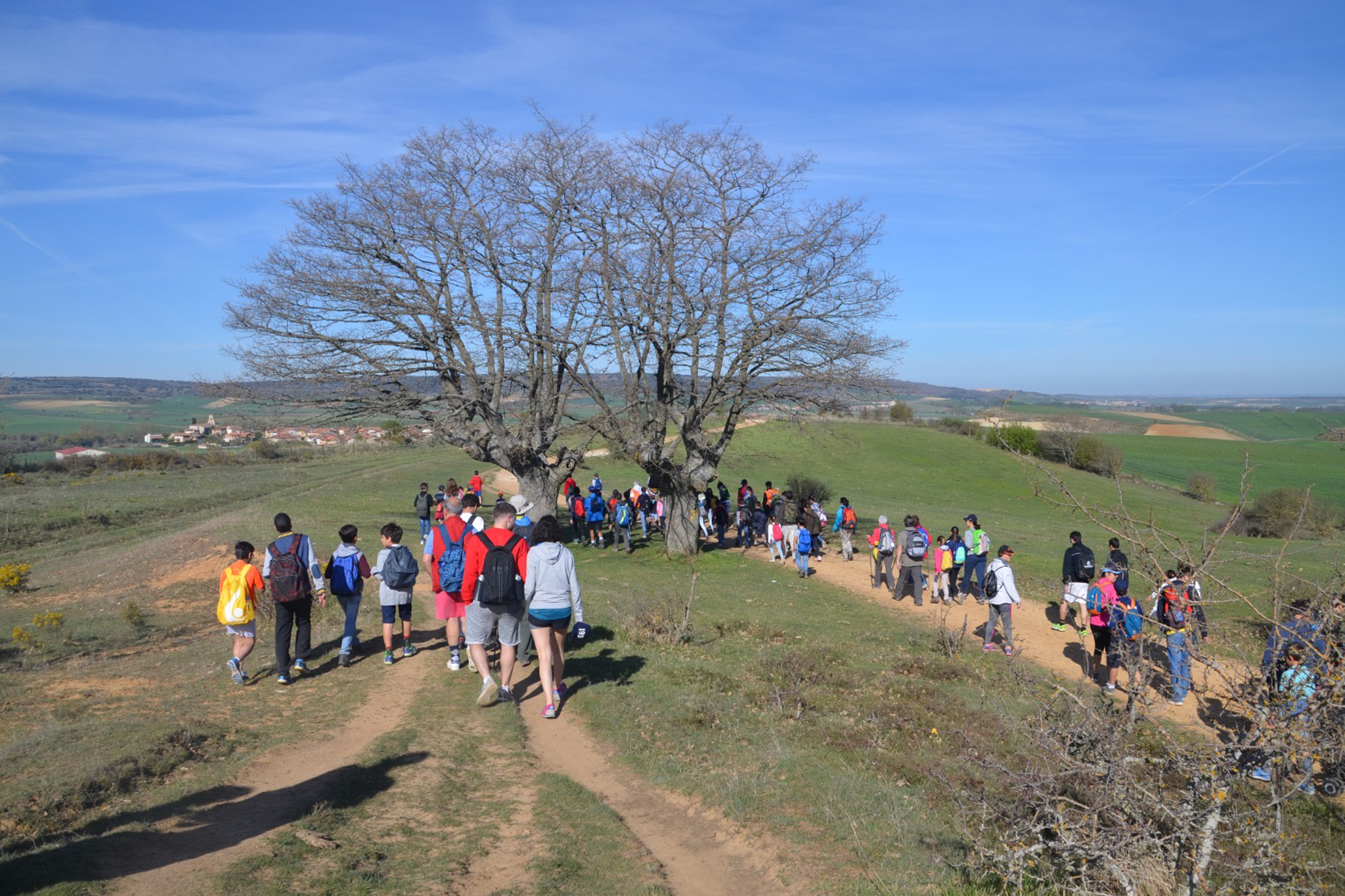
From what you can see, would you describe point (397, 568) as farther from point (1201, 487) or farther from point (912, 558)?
point (1201, 487)

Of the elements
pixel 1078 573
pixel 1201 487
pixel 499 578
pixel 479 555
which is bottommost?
pixel 1201 487

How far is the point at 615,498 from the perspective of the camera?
22453 mm

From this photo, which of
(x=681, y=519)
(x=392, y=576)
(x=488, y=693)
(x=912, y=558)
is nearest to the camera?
(x=488, y=693)

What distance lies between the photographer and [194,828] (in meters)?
5.31

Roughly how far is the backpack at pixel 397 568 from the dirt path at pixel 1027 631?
7.71m

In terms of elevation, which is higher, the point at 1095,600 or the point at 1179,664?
the point at 1095,600

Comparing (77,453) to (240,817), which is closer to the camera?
(240,817)

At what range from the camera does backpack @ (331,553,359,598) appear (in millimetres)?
9531

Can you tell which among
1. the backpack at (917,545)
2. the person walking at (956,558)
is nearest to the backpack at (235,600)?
the backpack at (917,545)

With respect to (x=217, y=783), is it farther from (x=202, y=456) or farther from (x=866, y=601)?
(x=202, y=456)

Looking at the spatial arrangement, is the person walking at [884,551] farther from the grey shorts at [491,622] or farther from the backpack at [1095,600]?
the grey shorts at [491,622]

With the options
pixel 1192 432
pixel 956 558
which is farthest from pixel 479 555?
pixel 1192 432

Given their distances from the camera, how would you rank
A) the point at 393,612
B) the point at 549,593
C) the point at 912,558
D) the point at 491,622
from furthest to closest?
the point at 912,558 → the point at 393,612 → the point at 491,622 → the point at 549,593

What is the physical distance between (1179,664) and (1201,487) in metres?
46.4
